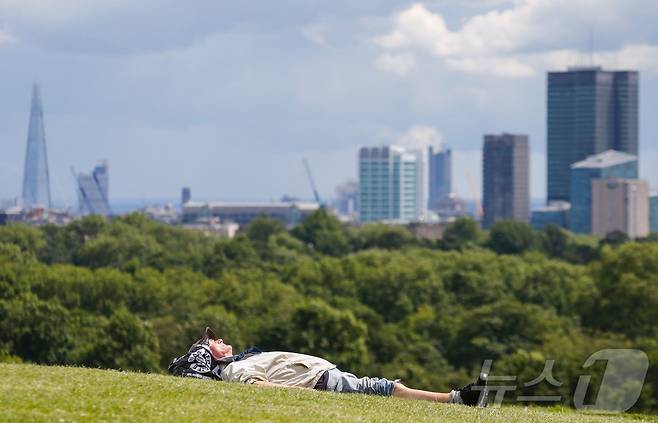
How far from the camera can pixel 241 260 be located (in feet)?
520

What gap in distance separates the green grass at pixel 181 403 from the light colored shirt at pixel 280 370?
663mm

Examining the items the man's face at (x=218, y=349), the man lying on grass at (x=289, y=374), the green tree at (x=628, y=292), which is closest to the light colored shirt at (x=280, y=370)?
the man lying on grass at (x=289, y=374)

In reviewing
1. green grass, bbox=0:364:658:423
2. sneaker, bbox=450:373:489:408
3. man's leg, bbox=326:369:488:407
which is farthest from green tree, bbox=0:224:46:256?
sneaker, bbox=450:373:489:408

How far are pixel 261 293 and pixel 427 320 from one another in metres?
14.0

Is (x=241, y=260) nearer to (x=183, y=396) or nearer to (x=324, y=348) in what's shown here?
(x=324, y=348)

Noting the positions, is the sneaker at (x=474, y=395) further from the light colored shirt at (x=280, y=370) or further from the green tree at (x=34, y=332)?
the green tree at (x=34, y=332)

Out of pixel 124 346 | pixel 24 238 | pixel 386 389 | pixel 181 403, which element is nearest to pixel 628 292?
pixel 124 346

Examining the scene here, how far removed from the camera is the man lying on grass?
17.5 m

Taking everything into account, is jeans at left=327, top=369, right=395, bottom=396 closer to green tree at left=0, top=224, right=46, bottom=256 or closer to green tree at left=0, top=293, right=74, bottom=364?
green tree at left=0, top=293, right=74, bottom=364

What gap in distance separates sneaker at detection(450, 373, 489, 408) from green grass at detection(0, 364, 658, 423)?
0.14 meters

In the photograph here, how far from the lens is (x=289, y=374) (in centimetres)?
1789

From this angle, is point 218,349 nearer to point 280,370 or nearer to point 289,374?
point 280,370

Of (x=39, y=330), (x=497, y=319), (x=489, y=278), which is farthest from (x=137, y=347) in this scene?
(x=489, y=278)

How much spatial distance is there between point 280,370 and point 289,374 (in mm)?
124
